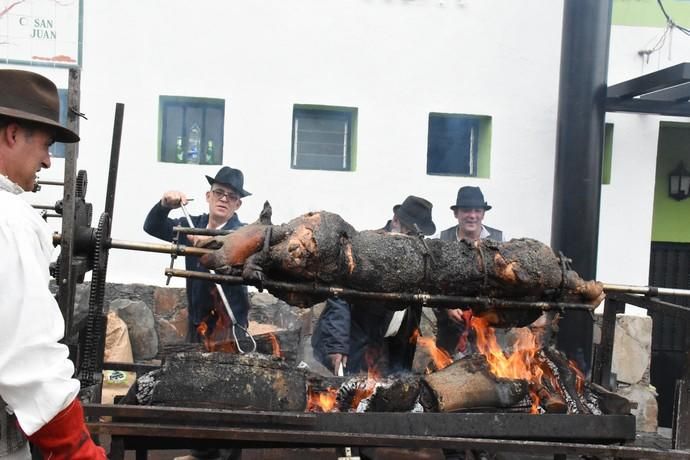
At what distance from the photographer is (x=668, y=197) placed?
758cm

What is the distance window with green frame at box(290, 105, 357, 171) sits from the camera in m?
6.54

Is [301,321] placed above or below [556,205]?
below

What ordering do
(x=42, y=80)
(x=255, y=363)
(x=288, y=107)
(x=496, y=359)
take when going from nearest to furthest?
(x=42, y=80), (x=255, y=363), (x=496, y=359), (x=288, y=107)

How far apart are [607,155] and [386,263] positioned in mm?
4404

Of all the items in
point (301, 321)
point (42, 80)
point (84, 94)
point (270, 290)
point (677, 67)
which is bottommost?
point (301, 321)

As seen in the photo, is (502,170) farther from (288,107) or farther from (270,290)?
(270,290)

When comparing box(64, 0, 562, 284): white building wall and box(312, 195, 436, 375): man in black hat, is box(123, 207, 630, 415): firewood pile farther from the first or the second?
box(64, 0, 562, 284): white building wall

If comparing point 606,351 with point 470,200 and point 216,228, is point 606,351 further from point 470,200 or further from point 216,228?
point 216,228

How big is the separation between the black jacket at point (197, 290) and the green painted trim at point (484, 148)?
290 cm

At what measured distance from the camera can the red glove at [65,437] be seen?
1972mm

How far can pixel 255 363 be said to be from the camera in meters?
3.31

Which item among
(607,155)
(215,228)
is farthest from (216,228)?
(607,155)

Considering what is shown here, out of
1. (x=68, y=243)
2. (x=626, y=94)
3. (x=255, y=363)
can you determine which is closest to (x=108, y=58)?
(x=68, y=243)

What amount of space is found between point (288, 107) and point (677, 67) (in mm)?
3738
